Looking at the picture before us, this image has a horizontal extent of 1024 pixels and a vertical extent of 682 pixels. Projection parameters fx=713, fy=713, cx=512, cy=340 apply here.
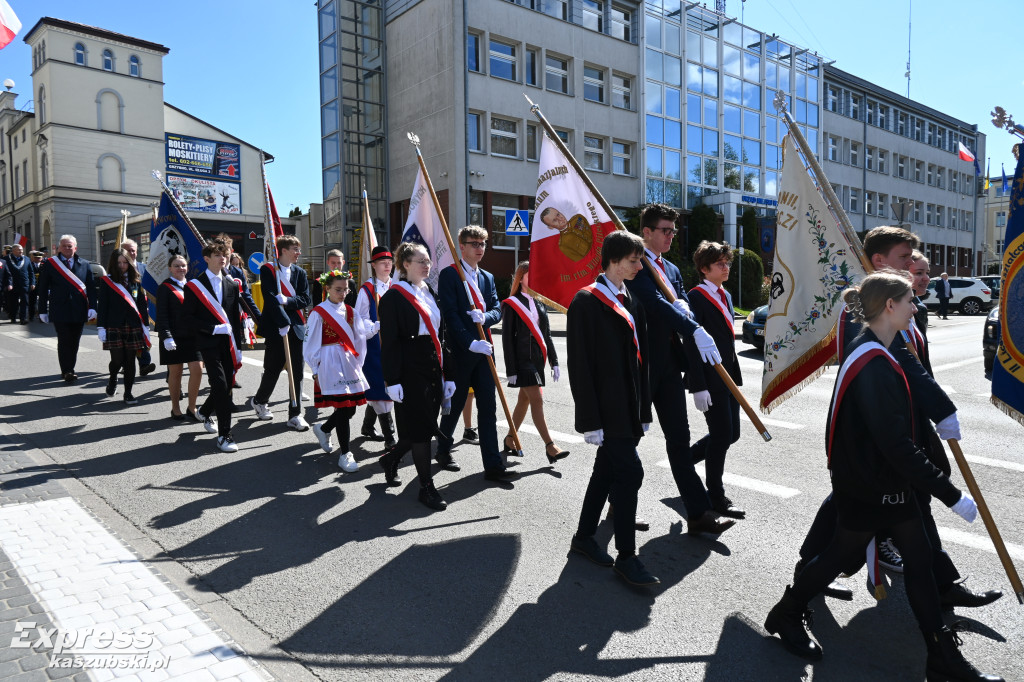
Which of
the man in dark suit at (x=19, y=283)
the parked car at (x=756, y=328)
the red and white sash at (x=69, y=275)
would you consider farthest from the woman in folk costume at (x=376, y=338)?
the man in dark suit at (x=19, y=283)

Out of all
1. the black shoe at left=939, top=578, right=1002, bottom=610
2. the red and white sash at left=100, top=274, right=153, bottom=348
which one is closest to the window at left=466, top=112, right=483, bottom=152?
the red and white sash at left=100, top=274, right=153, bottom=348

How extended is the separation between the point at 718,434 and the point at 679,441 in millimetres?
328

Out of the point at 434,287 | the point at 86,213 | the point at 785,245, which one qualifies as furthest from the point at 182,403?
the point at 86,213

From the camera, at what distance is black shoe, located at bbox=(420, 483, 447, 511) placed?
5.08 meters

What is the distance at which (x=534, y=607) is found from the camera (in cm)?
357

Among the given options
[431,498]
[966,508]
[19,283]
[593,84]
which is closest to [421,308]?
[431,498]

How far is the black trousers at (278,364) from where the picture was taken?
7.91 metres

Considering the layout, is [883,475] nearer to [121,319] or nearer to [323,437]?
[323,437]

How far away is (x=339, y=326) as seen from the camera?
21.6ft

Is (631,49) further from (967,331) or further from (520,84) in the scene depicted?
(967,331)

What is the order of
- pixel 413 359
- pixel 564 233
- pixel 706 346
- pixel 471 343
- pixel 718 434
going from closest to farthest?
pixel 706 346, pixel 718 434, pixel 413 359, pixel 564 233, pixel 471 343

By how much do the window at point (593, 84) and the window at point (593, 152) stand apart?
1.69 metres

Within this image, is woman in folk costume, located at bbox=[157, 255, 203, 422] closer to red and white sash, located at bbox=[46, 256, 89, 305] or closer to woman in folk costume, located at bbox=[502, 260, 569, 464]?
woman in folk costume, located at bbox=[502, 260, 569, 464]

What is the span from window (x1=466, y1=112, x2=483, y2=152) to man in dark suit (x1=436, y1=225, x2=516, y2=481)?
21.7 metres
